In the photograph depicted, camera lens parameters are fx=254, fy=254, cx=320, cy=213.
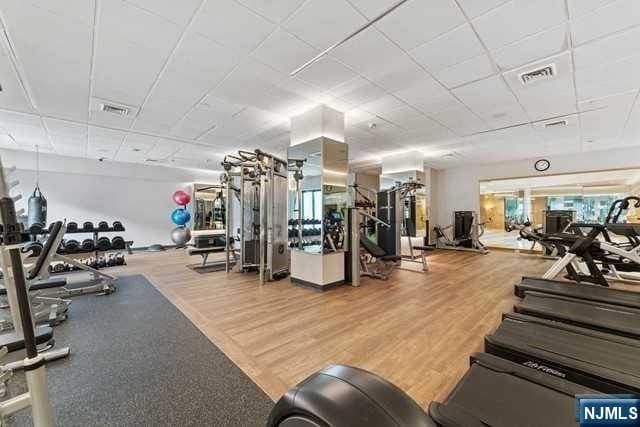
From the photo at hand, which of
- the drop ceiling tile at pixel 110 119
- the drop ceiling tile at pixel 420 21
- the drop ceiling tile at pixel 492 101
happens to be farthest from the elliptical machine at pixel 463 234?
the drop ceiling tile at pixel 110 119

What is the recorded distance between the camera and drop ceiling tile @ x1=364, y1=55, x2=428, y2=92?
3.09 m

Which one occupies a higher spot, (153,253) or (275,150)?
(275,150)

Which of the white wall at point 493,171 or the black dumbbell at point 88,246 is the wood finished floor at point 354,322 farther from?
the white wall at point 493,171

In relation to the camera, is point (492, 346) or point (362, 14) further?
point (362, 14)

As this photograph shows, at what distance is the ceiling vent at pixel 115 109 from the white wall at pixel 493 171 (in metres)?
9.96

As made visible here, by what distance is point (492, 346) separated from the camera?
5.92 ft

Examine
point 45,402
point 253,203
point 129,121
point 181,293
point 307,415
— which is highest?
point 129,121

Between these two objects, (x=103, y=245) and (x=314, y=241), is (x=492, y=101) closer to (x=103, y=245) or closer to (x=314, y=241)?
(x=314, y=241)

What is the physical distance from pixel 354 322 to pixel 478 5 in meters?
3.29

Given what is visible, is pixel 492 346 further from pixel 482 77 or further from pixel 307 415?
pixel 482 77

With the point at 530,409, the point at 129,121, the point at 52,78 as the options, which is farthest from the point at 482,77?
the point at 129,121

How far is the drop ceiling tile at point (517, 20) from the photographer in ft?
7.25

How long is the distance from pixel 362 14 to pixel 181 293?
439cm

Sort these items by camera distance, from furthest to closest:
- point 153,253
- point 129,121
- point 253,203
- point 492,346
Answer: point 153,253, point 253,203, point 129,121, point 492,346
